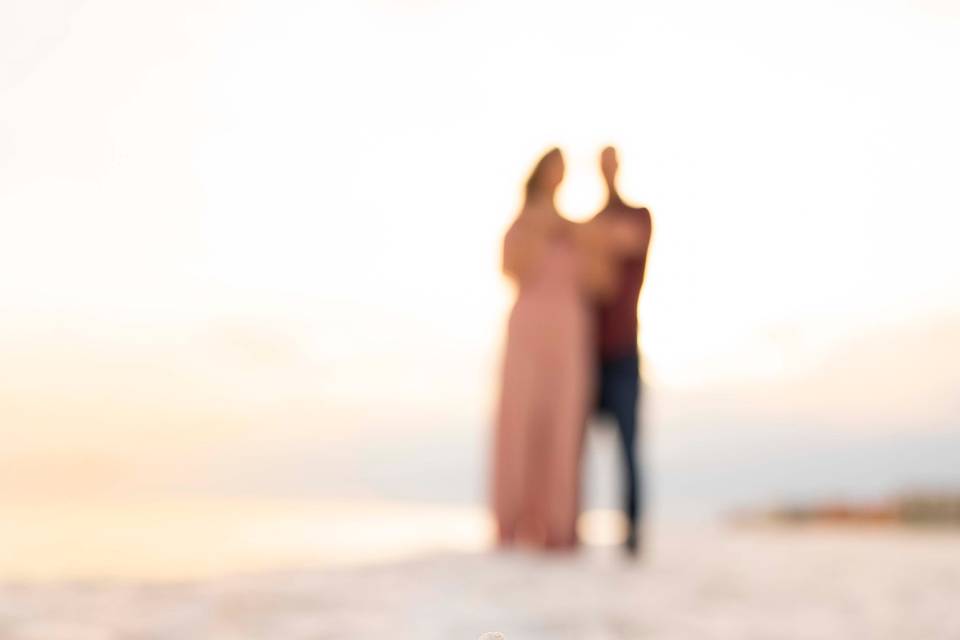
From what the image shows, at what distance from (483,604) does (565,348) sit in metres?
2.62

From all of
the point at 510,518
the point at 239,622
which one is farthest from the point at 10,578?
the point at 510,518

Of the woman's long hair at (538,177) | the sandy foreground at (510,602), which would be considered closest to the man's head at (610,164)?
the woman's long hair at (538,177)

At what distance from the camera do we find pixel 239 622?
377 centimetres

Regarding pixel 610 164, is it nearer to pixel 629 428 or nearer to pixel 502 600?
pixel 629 428

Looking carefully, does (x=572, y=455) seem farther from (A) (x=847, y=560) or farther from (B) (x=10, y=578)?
(B) (x=10, y=578)

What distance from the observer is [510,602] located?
4.49 meters

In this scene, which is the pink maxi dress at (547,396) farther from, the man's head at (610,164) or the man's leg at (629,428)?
the man's head at (610,164)

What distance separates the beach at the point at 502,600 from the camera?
3732 mm

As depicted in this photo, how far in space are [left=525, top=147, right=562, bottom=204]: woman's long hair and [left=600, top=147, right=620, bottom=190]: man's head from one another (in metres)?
0.29

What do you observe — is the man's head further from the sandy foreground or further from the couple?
the sandy foreground

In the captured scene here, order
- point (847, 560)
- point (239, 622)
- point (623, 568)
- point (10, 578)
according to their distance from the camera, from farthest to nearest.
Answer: point (847, 560), point (623, 568), point (10, 578), point (239, 622)

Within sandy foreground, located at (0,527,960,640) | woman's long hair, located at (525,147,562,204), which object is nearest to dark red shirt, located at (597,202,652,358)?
woman's long hair, located at (525,147,562,204)

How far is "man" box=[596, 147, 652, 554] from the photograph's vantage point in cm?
666

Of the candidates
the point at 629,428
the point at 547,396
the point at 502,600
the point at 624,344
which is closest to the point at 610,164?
the point at 624,344
